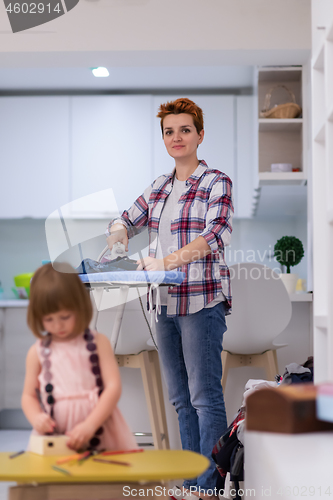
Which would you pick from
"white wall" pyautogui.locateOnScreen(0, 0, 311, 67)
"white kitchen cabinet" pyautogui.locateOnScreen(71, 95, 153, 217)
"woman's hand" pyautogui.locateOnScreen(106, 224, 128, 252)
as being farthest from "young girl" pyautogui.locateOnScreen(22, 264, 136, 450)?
"white kitchen cabinet" pyautogui.locateOnScreen(71, 95, 153, 217)

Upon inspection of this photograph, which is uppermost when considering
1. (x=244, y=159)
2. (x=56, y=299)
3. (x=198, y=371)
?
(x=244, y=159)

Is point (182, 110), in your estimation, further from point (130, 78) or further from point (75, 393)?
point (130, 78)

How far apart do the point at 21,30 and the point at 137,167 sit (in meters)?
1.46

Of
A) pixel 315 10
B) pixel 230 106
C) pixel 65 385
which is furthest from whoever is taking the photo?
pixel 230 106

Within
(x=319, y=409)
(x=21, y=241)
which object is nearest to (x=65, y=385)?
(x=319, y=409)

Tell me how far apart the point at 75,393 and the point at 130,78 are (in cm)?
312

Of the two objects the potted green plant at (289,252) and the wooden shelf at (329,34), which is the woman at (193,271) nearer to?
the wooden shelf at (329,34)

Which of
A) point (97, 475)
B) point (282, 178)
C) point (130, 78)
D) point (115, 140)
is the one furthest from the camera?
point (115, 140)

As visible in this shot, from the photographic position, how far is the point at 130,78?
3.46m

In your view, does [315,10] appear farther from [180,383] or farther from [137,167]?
[137,167]

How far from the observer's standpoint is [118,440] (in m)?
0.66

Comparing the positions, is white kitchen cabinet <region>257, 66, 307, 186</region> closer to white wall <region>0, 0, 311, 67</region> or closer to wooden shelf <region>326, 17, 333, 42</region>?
white wall <region>0, 0, 311, 67</region>

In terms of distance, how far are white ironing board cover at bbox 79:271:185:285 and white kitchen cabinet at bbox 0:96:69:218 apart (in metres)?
2.77

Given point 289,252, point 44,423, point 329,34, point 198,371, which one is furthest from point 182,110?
point 289,252
